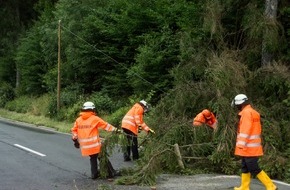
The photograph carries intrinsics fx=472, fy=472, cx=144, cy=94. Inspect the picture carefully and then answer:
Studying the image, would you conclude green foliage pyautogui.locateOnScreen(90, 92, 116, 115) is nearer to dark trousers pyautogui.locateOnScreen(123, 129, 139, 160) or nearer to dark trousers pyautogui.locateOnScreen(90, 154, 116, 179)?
dark trousers pyautogui.locateOnScreen(123, 129, 139, 160)

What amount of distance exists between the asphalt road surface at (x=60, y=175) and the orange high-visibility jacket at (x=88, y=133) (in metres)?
0.64

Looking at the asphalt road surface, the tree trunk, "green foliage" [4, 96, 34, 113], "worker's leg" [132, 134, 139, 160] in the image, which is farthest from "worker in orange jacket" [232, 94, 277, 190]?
"green foliage" [4, 96, 34, 113]

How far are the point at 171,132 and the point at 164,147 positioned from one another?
80cm

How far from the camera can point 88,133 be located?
384 inches

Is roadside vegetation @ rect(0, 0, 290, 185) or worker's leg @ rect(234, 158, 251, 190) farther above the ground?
roadside vegetation @ rect(0, 0, 290, 185)

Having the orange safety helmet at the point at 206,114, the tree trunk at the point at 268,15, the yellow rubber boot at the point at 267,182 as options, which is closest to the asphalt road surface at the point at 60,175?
the yellow rubber boot at the point at 267,182

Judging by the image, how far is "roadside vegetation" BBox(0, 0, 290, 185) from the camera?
34.4 ft

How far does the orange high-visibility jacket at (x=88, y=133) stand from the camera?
977 cm

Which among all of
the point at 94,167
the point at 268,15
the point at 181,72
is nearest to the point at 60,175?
the point at 94,167

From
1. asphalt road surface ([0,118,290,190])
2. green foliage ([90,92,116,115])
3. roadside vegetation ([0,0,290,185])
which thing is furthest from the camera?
green foliage ([90,92,116,115])

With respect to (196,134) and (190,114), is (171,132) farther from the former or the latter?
(190,114)

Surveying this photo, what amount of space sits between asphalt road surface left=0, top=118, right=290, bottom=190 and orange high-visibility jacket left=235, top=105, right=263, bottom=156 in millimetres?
873

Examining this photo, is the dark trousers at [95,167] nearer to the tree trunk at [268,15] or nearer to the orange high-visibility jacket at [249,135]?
the orange high-visibility jacket at [249,135]

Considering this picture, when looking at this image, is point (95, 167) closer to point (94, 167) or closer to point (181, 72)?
point (94, 167)
